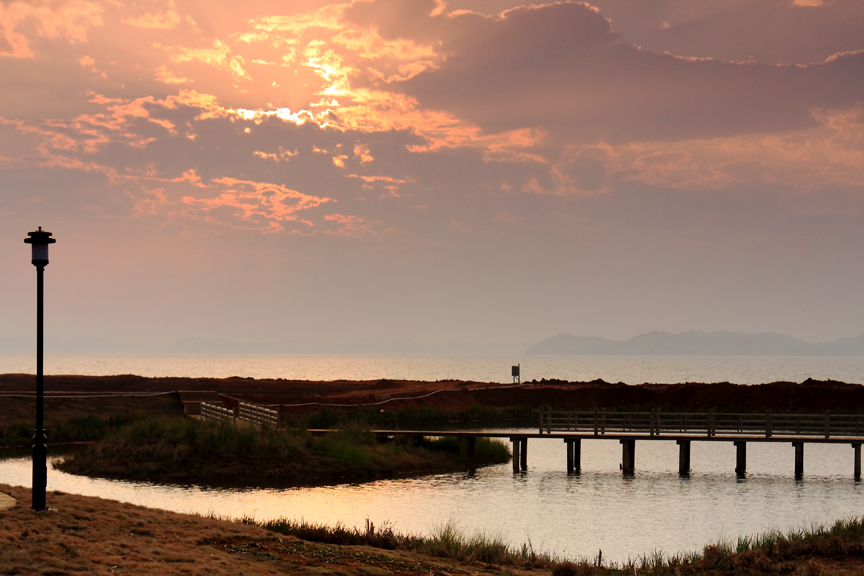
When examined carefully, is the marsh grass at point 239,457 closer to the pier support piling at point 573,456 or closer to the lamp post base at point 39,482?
the pier support piling at point 573,456

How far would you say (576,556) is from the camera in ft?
74.2

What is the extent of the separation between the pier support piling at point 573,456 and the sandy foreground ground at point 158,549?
993 inches

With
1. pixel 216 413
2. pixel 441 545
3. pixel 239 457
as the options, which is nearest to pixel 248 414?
pixel 216 413

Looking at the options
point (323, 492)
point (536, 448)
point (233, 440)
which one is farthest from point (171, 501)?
point (536, 448)

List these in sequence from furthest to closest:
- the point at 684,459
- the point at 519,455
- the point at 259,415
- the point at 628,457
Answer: the point at 519,455 < the point at 259,415 < the point at 628,457 < the point at 684,459

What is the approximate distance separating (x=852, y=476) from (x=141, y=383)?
8527 cm

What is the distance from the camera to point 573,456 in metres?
45.2

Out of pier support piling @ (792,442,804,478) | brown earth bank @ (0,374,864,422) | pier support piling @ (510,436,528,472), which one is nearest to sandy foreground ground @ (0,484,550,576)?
pier support piling @ (510,436,528,472)

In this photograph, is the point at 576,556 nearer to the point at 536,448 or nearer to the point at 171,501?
the point at 171,501

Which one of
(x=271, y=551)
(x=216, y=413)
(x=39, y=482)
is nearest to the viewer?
(x=271, y=551)

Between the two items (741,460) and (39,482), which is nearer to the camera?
(39,482)

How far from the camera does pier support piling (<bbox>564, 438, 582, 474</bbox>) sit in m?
43.5

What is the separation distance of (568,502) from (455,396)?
175 feet

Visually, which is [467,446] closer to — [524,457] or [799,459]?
[524,457]
